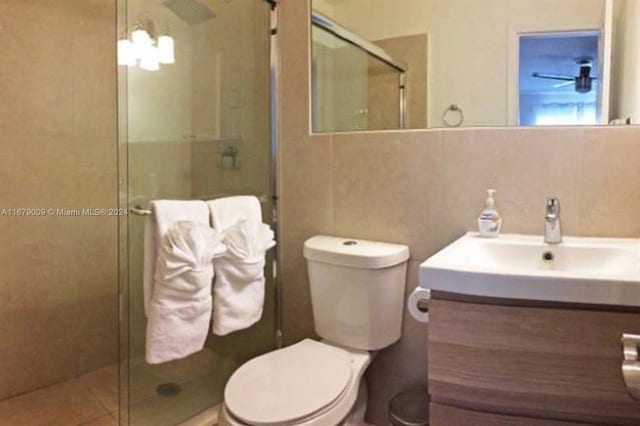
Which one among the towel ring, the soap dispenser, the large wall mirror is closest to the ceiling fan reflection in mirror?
the large wall mirror

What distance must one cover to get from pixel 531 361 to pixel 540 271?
210mm

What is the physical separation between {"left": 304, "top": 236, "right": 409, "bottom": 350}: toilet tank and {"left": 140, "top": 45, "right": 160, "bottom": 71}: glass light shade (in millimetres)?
838

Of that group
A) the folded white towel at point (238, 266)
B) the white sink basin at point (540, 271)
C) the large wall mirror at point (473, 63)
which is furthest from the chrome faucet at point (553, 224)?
the folded white towel at point (238, 266)

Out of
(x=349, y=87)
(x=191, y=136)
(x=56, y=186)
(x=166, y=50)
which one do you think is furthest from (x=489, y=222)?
(x=56, y=186)

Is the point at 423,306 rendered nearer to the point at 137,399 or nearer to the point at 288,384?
the point at 288,384

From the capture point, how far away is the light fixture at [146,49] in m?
1.51

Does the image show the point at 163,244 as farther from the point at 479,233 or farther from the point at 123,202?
the point at 479,233

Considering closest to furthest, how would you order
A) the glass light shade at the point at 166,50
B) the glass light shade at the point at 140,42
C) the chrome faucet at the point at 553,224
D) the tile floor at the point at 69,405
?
the chrome faucet at the point at 553,224
the glass light shade at the point at 140,42
the glass light shade at the point at 166,50
the tile floor at the point at 69,405

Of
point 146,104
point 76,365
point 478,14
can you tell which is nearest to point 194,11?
point 146,104

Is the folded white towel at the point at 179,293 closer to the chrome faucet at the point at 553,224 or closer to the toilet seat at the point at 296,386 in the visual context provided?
the toilet seat at the point at 296,386

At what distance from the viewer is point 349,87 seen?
1.81 meters

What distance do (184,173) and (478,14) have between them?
1164 mm

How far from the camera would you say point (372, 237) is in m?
1.69

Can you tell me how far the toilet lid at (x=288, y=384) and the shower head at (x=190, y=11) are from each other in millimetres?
1248
